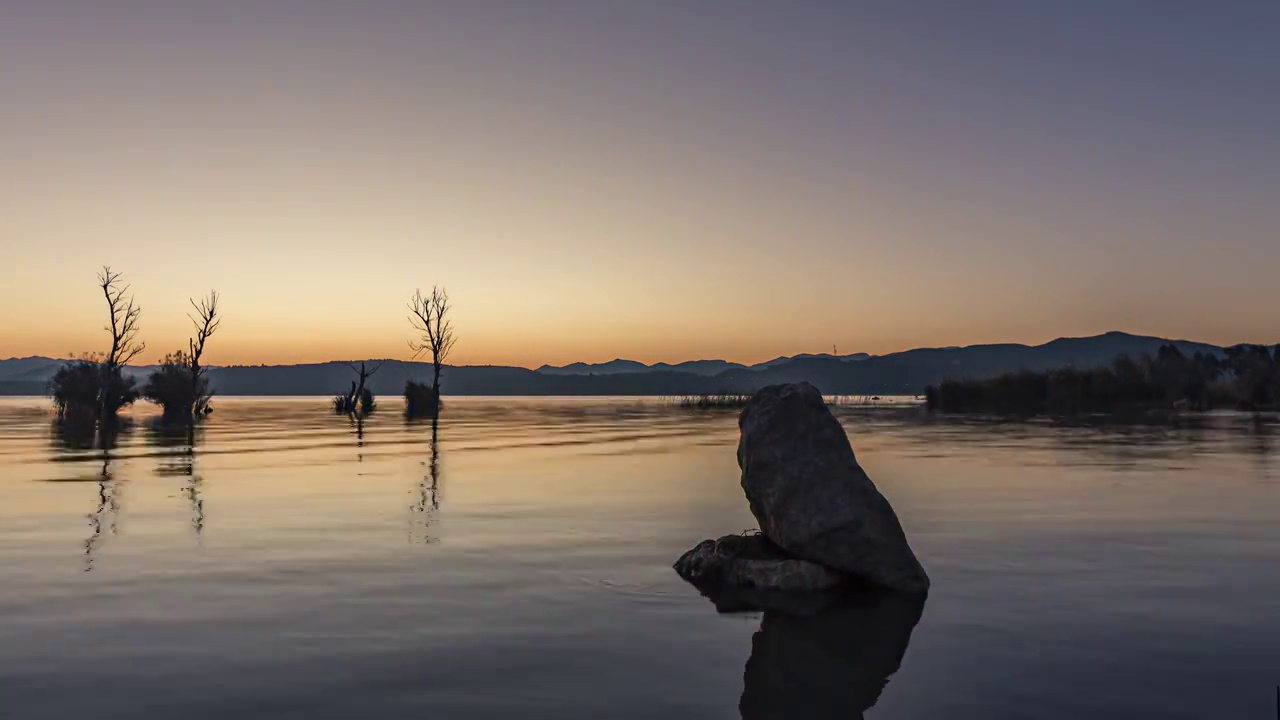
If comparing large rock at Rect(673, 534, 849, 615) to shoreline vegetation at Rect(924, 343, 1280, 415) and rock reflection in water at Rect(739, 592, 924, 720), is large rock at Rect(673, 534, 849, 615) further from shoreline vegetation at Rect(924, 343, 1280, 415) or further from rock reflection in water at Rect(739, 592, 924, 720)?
shoreline vegetation at Rect(924, 343, 1280, 415)

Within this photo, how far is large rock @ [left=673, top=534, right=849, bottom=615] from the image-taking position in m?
9.74

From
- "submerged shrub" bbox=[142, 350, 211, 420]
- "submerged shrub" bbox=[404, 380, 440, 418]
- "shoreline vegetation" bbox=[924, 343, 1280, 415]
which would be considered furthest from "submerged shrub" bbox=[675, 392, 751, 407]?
"submerged shrub" bbox=[142, 350, 211, 420]

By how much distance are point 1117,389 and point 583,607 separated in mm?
76710

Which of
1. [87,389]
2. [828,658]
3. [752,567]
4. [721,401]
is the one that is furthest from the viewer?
[721,401]

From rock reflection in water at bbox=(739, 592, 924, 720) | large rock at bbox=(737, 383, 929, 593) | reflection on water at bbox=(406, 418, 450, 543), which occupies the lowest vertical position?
rock reflection in water at bbox=(739, 592, 924, 720)

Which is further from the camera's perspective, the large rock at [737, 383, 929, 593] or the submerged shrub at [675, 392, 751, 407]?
the submerged shrub at [675, 392, 751, 407]

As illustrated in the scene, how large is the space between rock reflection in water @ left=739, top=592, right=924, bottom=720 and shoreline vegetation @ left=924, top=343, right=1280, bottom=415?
64.8 meters

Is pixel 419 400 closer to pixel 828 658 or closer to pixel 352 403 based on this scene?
pixel 352 403

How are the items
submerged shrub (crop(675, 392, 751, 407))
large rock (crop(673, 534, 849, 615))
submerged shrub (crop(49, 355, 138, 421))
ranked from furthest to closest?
submerged shrub (crop(675, 392, 751, 407)) → submerged shrub (crop(49, 355, 138, 421)) → large rock (crop(673, 534, 849, 615))

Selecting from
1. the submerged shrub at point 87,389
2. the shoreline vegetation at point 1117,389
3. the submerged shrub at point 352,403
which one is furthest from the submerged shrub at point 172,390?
the shoreline vegetation at point 1117,389

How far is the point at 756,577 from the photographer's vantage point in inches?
417

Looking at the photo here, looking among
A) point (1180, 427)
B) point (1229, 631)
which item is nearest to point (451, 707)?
point (1229, 631)

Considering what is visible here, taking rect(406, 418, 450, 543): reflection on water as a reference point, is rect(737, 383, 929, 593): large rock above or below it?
above

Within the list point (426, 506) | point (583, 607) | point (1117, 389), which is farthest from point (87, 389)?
point (1117, 389)
